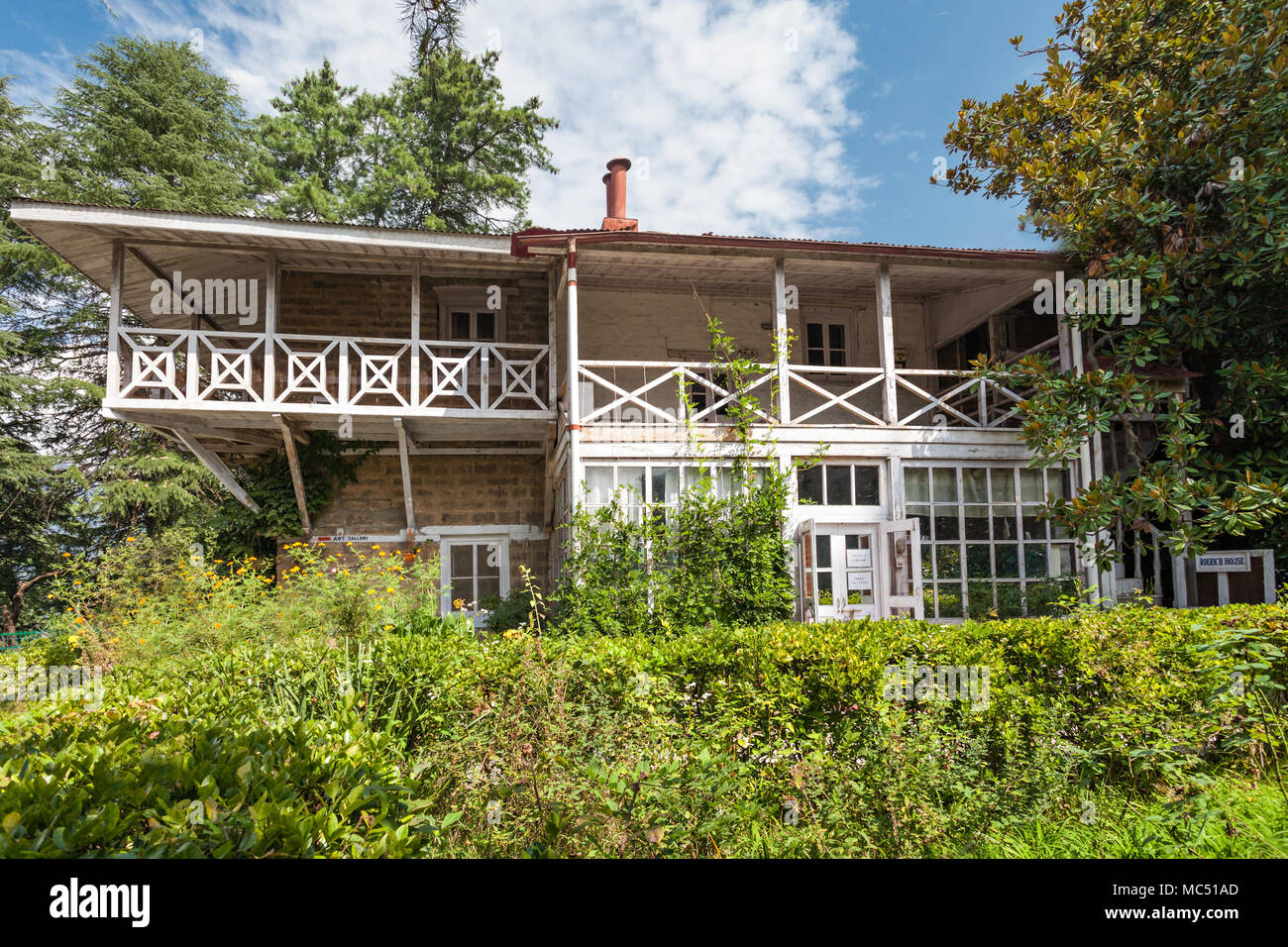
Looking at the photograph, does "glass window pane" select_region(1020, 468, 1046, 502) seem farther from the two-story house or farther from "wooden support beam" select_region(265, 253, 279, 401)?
"wooden support beam" select_region(265, 253, 279, 401)

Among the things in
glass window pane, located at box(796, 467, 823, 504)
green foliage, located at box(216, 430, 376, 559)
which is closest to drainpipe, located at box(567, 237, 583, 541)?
glass window pane, located at box(796, 467, 823, 504)

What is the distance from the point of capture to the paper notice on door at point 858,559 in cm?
892

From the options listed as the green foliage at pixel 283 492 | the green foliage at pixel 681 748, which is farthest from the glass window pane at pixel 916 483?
the green foliage at pixel 283 492

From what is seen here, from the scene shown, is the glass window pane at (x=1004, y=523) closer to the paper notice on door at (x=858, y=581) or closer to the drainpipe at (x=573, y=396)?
the paper notice on door at (x=858, y=581)

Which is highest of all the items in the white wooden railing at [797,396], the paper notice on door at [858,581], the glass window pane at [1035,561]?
the white wooden railing at [797,396]

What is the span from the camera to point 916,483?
30.4 feet

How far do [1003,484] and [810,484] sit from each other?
2.65 m

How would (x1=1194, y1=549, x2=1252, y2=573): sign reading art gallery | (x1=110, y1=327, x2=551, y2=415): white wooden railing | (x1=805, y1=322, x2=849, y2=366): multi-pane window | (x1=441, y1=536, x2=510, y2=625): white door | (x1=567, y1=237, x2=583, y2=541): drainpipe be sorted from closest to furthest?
(x1=1194, y1=549, x2=1252, y2=573): sign reading art gallery < (x1=567, y1=237, x2=583, y2=541): drainpipe < (x1=110, y1=327, x2=551, y2=415): white wooden railing < (x1=441, y1=536, x2=510, y2=625): white door < (x1=805, y1=322, x2=849, y2=366): multi-pane window

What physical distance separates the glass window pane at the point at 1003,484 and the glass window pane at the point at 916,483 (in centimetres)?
92

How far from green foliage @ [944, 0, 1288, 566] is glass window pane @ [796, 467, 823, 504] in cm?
249

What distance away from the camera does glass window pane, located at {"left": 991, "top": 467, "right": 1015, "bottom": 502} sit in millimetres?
9312
